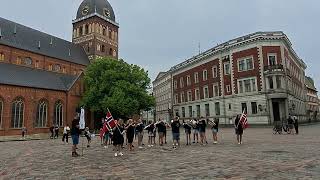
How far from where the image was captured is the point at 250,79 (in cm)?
4538

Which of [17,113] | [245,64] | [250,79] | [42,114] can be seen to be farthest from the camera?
[245,64]

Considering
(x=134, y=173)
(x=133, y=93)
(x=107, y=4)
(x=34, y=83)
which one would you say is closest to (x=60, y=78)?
(x=34, y=83)

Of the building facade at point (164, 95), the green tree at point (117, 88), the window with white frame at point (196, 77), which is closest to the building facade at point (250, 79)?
the window with white frame at point (196, 77)

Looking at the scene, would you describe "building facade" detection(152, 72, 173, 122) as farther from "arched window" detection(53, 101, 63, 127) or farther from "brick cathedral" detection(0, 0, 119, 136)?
"arched window" detection(53, 101, 63, 127)

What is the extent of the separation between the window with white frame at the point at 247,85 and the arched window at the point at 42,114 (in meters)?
31.1

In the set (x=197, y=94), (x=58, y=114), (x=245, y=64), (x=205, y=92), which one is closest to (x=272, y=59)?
(x=245, y=64)

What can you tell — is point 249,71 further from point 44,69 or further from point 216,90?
point 44,69

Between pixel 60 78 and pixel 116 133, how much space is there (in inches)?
1530

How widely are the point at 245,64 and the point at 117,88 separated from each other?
828 inches

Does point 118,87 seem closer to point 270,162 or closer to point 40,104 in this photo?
point 40,104

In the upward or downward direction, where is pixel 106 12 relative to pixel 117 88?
upward

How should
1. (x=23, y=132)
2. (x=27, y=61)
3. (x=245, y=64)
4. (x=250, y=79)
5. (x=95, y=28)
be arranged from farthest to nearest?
(x=95, y=28), (x=27, y=61), (x=245, y=64), (x=250, y=79), (x=23, y=132)

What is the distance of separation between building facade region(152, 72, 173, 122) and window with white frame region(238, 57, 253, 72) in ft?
84.5

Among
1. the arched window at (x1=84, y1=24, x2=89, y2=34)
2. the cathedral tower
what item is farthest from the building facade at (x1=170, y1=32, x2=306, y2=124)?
the arched window at (x1=84, y1=24, x2=89, y2=34)
